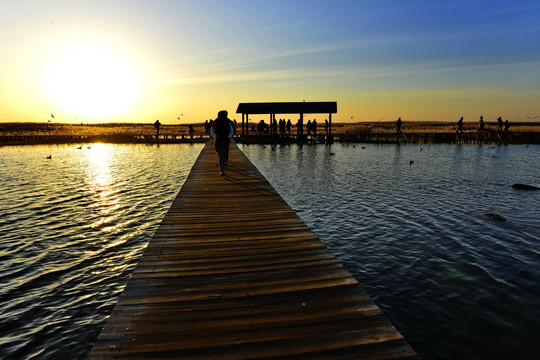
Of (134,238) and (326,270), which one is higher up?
(326,270)

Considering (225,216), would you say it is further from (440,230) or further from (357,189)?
(357,189)

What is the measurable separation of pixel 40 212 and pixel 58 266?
5.71 m

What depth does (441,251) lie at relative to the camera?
8422mm

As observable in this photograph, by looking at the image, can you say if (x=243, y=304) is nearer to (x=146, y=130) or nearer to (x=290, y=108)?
(x=290, y=108)

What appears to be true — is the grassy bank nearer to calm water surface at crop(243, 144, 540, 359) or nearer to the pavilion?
the pavilion

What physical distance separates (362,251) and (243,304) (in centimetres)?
558

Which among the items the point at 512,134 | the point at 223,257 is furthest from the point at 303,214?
the point at 512,134

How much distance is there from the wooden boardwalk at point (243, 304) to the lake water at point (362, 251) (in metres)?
1.95

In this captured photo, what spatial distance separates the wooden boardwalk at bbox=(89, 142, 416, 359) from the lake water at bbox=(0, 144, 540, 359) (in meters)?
1.95

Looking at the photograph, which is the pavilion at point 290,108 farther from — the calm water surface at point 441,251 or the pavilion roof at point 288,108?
the calm water surface at point 441,251

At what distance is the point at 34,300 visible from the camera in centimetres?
611

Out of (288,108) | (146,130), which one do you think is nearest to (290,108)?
(288,108)

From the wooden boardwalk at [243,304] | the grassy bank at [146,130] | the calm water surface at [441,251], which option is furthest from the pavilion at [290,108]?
the wooden boardwalk at [243,304]

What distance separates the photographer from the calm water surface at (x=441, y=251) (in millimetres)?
5242
